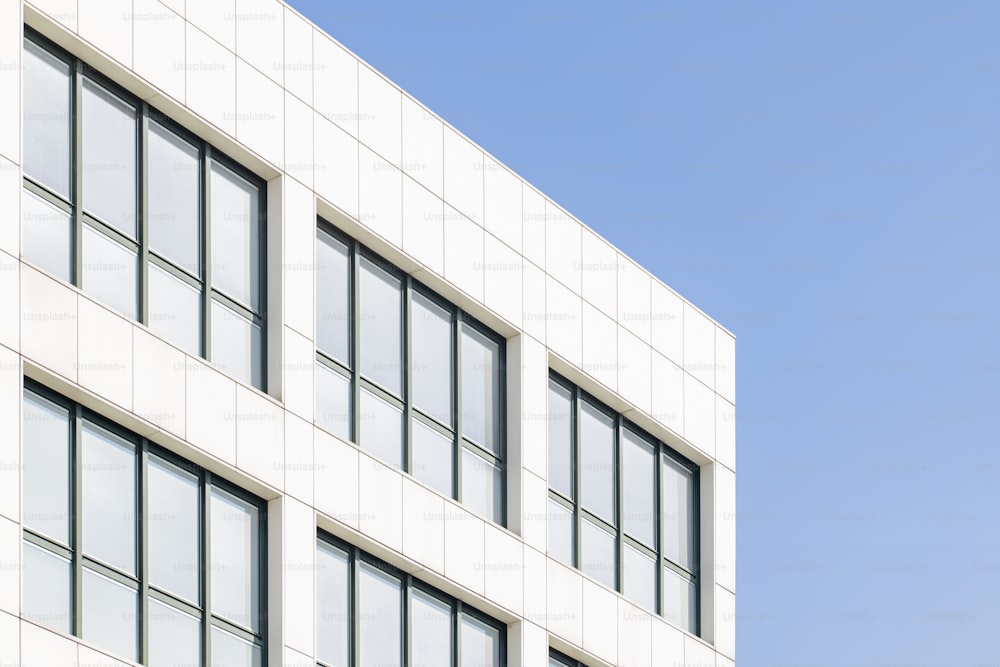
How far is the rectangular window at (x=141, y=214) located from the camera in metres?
22.7

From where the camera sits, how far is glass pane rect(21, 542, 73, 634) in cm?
2141

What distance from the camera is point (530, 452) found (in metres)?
29.5

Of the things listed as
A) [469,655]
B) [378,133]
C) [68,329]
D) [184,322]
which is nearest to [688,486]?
[469,655]

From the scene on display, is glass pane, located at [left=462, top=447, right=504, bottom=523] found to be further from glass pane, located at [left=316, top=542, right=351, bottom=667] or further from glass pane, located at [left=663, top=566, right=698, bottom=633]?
glass pane, located at [left=663, top=566, right=698, bottom=633]

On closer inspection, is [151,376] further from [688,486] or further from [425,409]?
[688,486]

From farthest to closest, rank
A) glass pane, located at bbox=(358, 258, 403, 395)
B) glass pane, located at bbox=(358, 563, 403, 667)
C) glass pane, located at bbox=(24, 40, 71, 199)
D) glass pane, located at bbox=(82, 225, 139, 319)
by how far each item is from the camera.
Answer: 1. glass pane, located at bbox=(358, 258, 403, 395)
2. glass pane, located at bbox=(358, 563, 403, 667)
3. glass pane, located at bbox=(82, 225, 139, 319)
4. glass pane, located at bbox=(24, 40, 71, 199)

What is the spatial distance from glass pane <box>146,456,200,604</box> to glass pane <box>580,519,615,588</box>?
Result: 26.6ft

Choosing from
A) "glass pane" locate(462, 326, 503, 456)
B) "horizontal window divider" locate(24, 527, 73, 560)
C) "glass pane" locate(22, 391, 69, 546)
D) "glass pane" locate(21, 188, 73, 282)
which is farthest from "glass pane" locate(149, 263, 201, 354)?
"glass pane" locate(462, 326, 503, 456)

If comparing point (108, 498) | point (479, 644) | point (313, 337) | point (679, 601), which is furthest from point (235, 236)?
point (679, 601)

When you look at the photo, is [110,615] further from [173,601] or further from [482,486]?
[482,486]

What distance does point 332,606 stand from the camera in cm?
2580

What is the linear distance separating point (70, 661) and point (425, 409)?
7914 mm

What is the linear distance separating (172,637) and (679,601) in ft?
38.0

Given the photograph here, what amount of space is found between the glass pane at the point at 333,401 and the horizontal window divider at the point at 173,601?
10.6 ft
